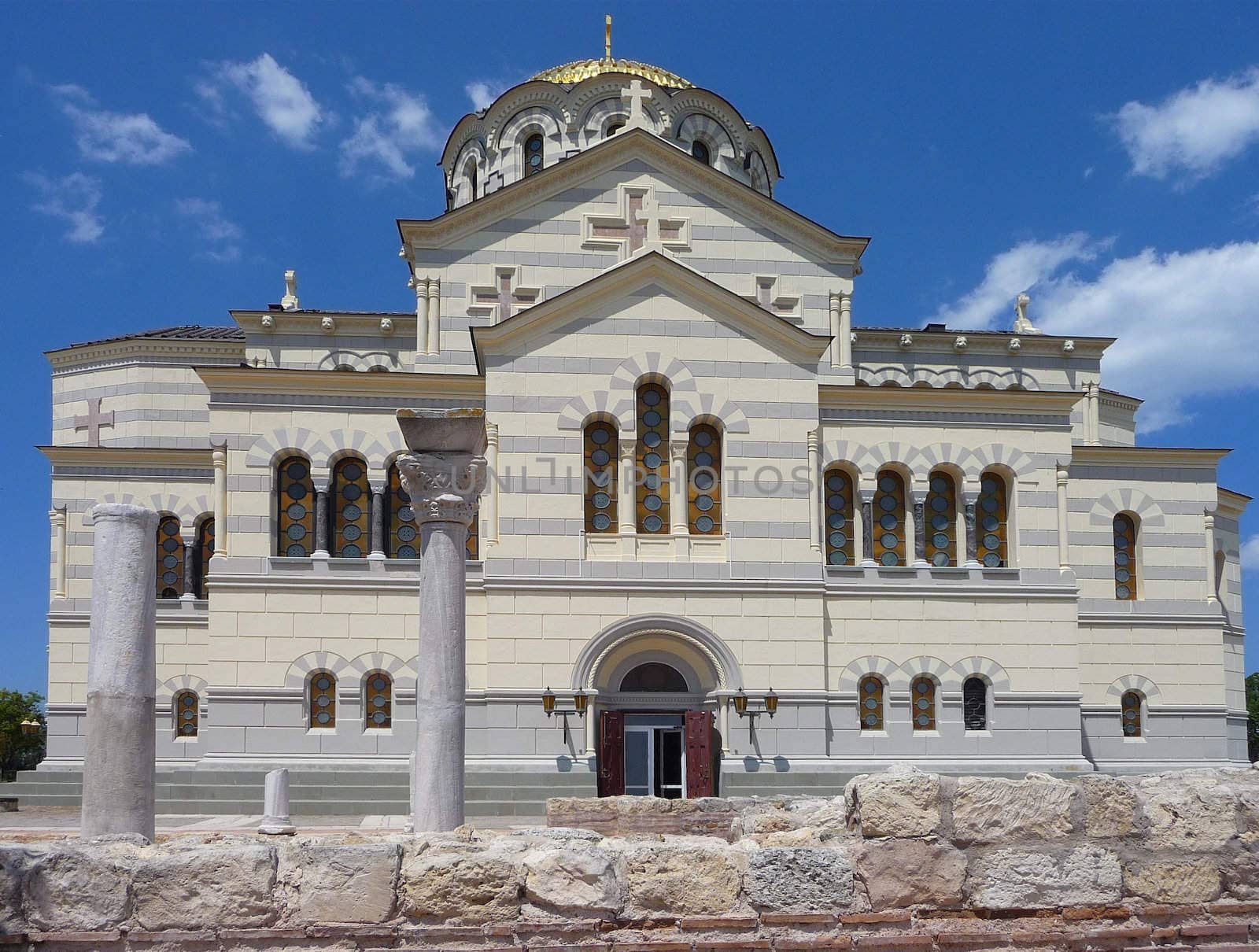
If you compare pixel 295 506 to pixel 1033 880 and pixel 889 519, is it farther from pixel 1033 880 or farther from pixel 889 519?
pixel 1033 880

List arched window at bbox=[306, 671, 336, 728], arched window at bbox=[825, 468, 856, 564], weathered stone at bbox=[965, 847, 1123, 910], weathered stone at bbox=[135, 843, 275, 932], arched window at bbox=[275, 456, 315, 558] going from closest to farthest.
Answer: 1. weathered stone at bbox=[135, 843, 275, 932]
2. weathered stone at bbox=[965, 847, 1123, 910]
3. arched window at bbox=[306, 671, 336, 728]
4. arched window at bbox=[275, 456, 315, 558]
5. arched window at bbox=[825, 468, 856, 564]

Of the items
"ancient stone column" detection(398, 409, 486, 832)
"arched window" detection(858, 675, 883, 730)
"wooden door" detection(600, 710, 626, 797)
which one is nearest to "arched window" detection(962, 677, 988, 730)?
"arched window" detection(858, 675, 883, 730)

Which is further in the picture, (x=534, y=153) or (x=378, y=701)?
(x=534, y=153)

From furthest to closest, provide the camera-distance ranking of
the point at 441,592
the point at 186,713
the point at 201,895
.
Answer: the point at 186,713 < the point at 441,592 < the point at 201,895

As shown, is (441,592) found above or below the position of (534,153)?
below

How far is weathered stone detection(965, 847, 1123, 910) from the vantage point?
28.8ft

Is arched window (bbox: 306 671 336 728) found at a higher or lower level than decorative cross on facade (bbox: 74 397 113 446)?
lower

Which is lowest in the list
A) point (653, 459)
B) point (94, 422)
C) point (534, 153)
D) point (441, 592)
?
point (441, 592)

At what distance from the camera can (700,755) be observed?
2505cm

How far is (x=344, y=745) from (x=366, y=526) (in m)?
4.30

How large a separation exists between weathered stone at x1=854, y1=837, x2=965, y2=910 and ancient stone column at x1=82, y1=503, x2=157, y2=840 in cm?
688

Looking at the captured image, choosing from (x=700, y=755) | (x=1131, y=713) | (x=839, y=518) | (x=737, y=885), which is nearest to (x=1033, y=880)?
(x=737, y=885)

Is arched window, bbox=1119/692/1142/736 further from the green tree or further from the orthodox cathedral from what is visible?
the green tree

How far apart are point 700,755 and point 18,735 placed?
39.7 m
